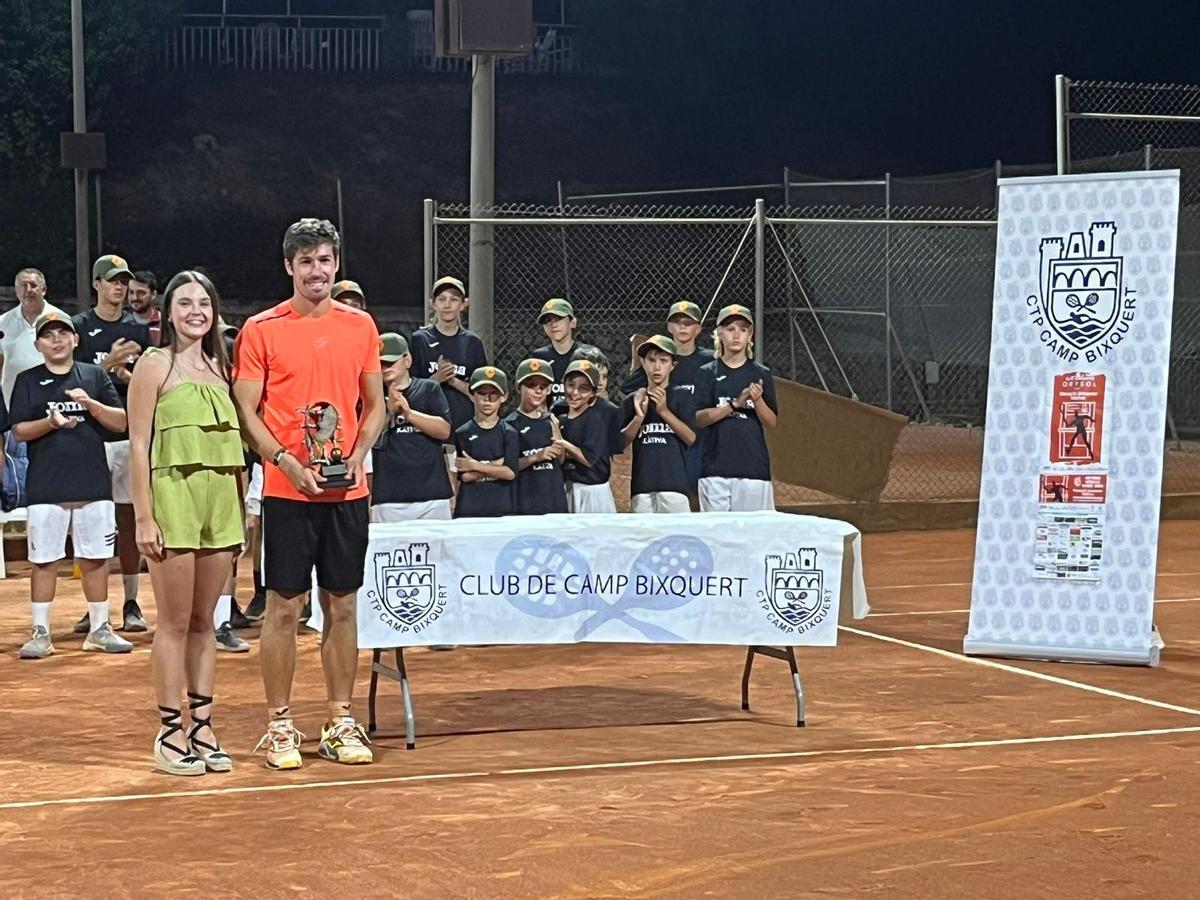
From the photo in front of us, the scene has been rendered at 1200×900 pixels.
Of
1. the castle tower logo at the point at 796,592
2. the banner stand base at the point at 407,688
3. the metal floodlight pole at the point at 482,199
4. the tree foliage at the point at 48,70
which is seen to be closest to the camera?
the banner stand base at the point at 407,688

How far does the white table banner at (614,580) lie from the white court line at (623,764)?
2.48ft

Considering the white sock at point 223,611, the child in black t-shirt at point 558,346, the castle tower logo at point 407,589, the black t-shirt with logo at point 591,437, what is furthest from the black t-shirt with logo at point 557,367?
the castle tower logo at point 407,589

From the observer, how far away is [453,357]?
11195mm

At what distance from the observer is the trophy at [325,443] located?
719cm

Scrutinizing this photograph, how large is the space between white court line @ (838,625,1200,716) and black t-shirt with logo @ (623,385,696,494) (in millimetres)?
1446

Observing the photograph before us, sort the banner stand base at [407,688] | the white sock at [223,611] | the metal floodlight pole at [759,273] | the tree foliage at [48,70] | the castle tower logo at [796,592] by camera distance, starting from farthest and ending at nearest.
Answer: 1. the tree foliage at [48,70]
2. the metal floodlight pole at [759,273]
3. the white sock at [223,611]
4. the castle tower logo at [796,592]
5. the banner stand base at [407,688]

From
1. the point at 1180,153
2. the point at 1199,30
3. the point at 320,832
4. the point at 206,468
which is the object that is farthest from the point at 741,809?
the point at 1199,30

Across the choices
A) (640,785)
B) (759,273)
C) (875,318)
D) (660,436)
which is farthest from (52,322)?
(875,318)

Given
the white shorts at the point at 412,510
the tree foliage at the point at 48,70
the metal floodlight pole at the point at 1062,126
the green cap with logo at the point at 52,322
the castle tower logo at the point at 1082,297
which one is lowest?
the white shorts at the point at 412,510

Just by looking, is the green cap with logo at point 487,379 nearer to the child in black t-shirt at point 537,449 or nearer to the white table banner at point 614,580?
the child in black t-shirt at point 537,449

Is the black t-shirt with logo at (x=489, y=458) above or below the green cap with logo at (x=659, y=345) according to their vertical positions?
below

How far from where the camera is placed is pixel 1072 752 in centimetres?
755

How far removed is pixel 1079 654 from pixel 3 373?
7.70m

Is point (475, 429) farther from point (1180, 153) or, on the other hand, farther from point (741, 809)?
point (1180, 153)
